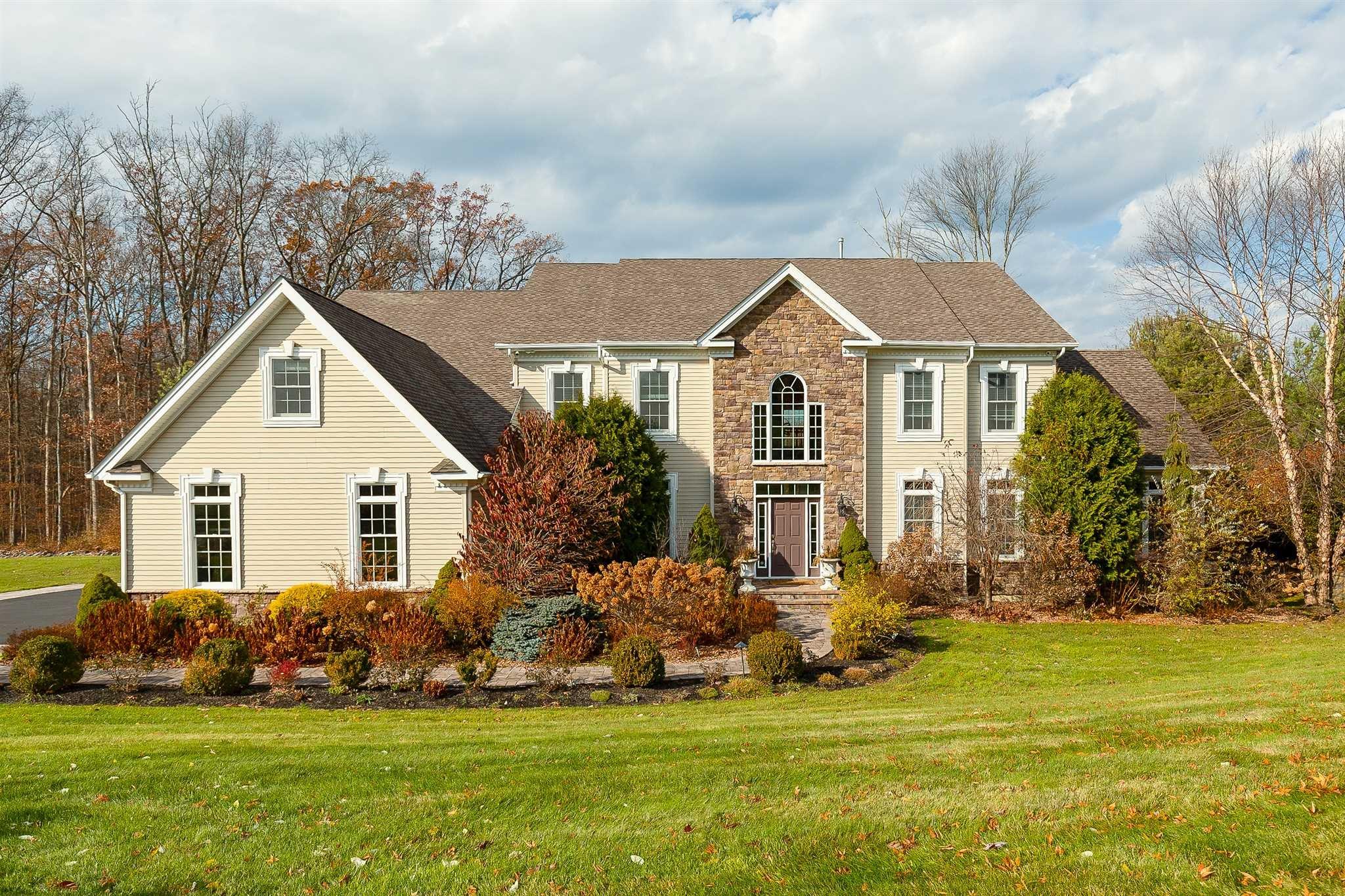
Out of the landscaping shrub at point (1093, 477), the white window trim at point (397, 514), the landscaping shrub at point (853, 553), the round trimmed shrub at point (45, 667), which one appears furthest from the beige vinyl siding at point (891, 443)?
the round trimmed shrub at point (45, 667)

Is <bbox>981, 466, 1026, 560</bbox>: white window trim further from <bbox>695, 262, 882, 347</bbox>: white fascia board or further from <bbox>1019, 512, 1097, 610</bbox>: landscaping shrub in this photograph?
<bbox>695, 262, 882, 347</bbox>: white fascia board

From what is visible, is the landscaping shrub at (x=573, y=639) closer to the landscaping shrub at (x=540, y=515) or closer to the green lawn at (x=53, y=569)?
the landscaping shrub at (x=540, y=515)

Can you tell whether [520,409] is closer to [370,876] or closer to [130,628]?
[130,628]

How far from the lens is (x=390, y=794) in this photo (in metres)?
6.42

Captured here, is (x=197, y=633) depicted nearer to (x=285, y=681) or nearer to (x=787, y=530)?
(x=285, y=681)

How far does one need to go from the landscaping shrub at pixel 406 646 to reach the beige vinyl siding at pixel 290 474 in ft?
10.5

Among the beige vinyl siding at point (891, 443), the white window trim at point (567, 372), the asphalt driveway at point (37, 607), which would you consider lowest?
the asphalt driveway at point (37, 607)

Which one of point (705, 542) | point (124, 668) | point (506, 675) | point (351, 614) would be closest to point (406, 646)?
point (506, 675)

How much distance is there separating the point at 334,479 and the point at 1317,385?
30.4m

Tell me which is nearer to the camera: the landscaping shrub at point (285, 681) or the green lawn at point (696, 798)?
the green lawn at point (696, 798)

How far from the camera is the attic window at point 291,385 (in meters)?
16.2

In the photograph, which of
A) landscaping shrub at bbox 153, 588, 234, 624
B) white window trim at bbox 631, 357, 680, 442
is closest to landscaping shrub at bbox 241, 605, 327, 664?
landscaping shrub at bbox 153, 588, 234, 624

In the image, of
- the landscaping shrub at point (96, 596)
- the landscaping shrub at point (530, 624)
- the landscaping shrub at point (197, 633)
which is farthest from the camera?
the landscaping shrub at point (96, 596)

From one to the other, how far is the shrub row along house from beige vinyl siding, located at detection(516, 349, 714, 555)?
0.05 metres
